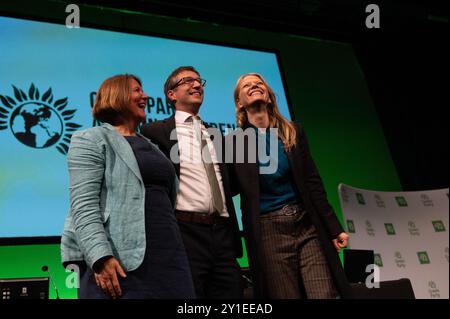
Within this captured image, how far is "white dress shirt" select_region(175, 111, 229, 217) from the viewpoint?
1910mm

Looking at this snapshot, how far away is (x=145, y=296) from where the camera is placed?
150cm

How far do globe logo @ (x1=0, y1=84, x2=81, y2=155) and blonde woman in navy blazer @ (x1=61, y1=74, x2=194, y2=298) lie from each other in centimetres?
156

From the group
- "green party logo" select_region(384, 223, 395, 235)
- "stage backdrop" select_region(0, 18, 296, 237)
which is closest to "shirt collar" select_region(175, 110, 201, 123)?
"stage backdrop" select_region(0, 18, 296, 237)

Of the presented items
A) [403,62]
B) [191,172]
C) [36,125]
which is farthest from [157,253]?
[403,62]

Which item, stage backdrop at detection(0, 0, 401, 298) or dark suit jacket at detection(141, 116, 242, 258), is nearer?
dark suit jacket at detection(141, 116, 242, 258)

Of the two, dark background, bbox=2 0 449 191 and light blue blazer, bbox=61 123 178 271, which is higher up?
dark background, bbox=2 0 449 191

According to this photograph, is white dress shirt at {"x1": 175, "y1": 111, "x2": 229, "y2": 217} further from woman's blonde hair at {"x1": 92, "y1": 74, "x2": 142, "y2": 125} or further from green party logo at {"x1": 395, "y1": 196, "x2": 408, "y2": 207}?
green party logo at {"x1": 395, "y1": 196, "x2": 408, "y2": 207}

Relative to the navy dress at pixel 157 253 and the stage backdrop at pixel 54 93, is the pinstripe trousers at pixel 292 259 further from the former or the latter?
the stage backdrop at pixel 54 93

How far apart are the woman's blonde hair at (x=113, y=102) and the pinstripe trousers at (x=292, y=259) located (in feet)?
2.31

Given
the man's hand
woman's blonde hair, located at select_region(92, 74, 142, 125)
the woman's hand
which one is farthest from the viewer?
Result: the man's hand

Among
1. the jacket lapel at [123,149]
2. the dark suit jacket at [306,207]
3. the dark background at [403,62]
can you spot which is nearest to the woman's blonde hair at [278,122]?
the dark suit jacket at [306,207]

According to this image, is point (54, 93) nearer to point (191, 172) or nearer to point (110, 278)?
point (191, 172)

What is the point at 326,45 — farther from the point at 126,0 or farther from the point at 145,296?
the point at 145,296

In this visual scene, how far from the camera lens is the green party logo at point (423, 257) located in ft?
13.8
